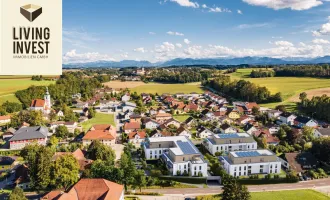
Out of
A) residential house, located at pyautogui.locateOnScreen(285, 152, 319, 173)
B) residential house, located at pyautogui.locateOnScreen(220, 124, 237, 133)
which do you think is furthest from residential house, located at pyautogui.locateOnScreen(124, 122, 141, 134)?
residential house, located at pyautogui.locateOnScreen(285, 152, 319, 173)

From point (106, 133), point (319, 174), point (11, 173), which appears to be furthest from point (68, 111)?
point (319, 174)

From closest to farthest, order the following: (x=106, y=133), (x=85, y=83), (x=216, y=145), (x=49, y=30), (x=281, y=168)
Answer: (x=49, y=30) < (x=281, y=168) < (x=216, y=145) < (x=106, y=133) < (x=85, y=83)

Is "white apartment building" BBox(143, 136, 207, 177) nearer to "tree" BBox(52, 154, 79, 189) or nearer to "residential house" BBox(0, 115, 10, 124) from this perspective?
"tree" BBox(52, 154, 79, 189)

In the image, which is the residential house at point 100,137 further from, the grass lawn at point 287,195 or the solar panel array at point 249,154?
the grass lawn at point 287,195

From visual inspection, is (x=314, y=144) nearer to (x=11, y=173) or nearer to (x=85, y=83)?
(x=11, y=173)

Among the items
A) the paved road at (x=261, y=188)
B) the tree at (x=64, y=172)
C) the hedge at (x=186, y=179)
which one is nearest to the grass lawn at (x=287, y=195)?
the paved road at (x=261, y=188)

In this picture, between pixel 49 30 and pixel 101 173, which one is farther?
pixel 101 173

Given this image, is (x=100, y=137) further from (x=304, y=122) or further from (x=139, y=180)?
(x=304, y=122)
